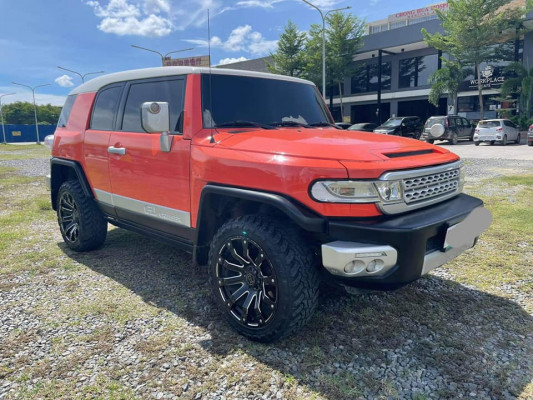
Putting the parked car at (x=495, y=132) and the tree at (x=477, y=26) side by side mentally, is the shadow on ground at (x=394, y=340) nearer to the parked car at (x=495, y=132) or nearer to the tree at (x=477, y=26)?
the parked car at (x=495, y=132)

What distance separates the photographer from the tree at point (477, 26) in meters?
24.5

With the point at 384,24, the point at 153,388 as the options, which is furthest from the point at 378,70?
the point at 384,24

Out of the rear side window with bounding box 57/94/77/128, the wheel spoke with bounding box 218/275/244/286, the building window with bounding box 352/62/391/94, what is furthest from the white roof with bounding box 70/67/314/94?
the building window with bounding box 352/62/391/94

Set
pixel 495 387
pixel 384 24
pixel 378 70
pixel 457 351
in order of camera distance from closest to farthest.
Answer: pixel 495 387 → pixel 457 351 → pixel 378 70 → pixel 384 24

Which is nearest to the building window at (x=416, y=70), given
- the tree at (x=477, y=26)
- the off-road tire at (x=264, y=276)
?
the tree at (x=477, y=26)

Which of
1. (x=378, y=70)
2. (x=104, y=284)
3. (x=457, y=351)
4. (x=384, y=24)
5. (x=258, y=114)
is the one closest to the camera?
(x=457, y=351)

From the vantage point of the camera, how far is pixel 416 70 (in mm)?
34969

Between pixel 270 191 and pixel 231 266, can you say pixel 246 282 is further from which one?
pixel 270 191

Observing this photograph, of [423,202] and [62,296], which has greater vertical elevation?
[423,202]

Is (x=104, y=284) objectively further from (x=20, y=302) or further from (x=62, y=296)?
(x=20, y=302)

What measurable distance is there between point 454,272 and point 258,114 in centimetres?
254

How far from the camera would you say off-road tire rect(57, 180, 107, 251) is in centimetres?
456

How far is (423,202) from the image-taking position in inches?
108

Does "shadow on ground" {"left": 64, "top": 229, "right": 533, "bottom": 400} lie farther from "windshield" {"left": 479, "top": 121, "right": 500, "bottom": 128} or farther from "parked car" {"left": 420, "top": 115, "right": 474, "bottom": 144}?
"windshield" {"left": 479, "top": 121, "right": 500, "bottom": 128}
